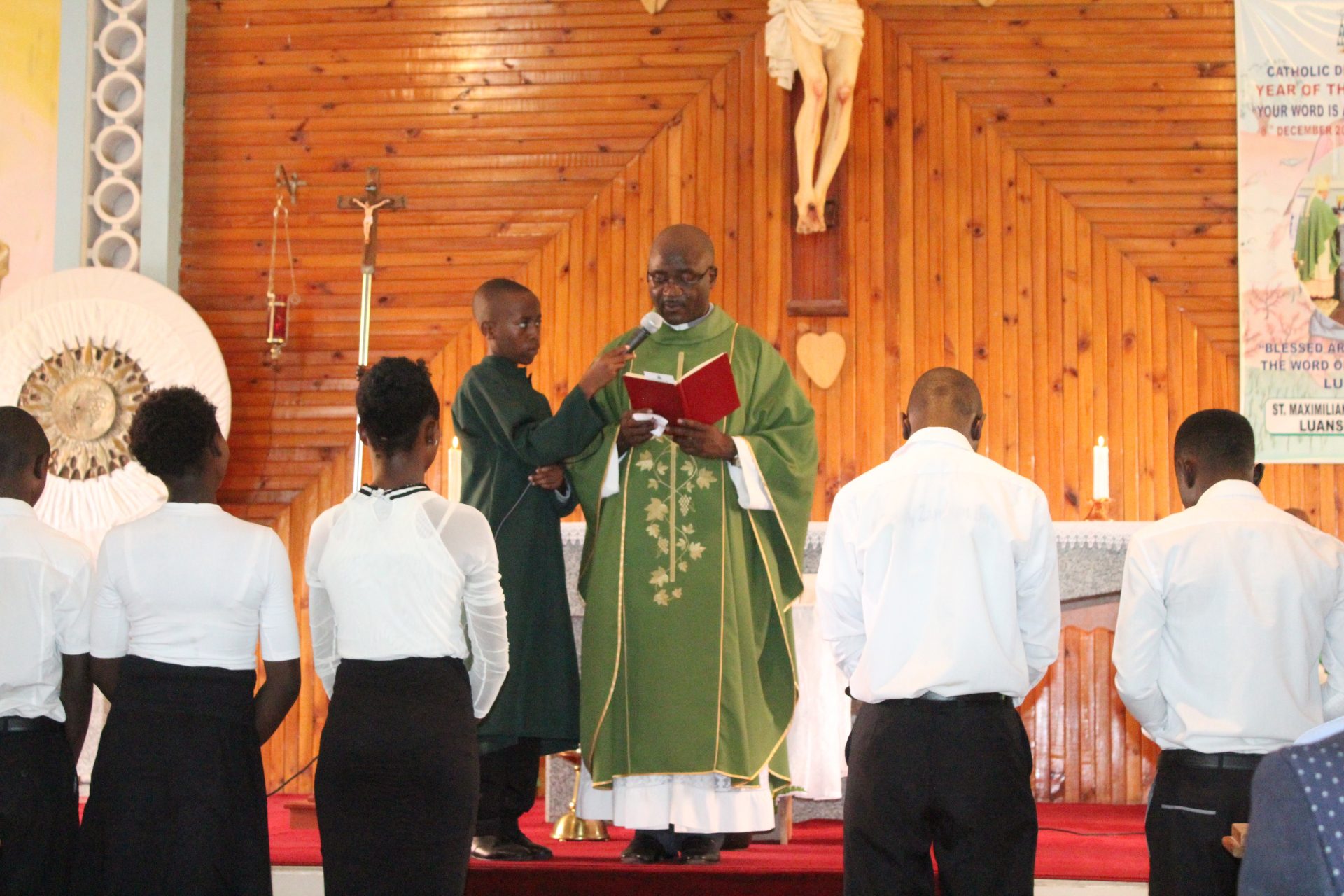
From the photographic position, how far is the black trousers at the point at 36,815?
10.6ft

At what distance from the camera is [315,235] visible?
7613mm

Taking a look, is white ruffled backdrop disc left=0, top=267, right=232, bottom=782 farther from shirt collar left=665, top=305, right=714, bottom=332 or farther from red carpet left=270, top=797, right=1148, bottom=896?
shirt collar left=665, top=305, right=714, bottom=332

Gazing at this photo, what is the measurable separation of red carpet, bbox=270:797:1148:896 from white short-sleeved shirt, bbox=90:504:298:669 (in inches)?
52.0

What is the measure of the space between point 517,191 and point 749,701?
3820 mm

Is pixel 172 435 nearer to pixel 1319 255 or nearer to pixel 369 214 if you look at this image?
pixel 369 214

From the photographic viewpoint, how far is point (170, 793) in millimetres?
3137

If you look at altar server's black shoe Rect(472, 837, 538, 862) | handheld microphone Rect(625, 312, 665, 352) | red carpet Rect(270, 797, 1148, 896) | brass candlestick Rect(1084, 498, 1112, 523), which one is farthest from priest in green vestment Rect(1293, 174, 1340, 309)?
altar server's black shoe Rect(472, 837, 538, 862)

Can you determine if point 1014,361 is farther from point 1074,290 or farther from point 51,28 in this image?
point 51,28

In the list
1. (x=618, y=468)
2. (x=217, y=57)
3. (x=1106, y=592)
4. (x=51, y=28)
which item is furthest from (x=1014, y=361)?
(x=51, y=28)

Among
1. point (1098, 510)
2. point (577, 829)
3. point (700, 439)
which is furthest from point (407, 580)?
point (1098, 510)

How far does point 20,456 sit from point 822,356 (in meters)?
4.39

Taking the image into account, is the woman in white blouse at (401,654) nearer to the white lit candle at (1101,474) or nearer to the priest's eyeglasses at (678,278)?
the priest's eyeglasses at (678,278)

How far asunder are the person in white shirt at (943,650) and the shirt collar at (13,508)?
6.34 ft

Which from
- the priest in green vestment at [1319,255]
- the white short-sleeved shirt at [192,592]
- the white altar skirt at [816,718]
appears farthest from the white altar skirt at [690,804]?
the priest in green vestment at [1319,255]
